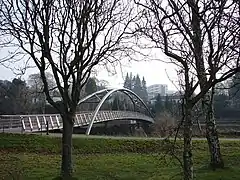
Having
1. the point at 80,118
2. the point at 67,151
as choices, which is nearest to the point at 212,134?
the point at 67,151

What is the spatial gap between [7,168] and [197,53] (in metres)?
8.48

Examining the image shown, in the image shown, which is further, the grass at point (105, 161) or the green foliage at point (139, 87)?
the green foliage at point (139, 87)

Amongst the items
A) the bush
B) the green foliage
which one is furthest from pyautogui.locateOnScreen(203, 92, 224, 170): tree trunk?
the green foliage

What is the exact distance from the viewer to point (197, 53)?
235 inches

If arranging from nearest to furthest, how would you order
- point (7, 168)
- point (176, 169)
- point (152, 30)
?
1. point (152, 30)
2. point (176, 169)
3. point (7, 168)

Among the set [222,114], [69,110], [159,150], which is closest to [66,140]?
[69,110]

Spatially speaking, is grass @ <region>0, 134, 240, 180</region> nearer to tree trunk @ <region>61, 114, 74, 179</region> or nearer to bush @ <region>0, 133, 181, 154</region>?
bush @ <region>0, 133, 181, 154</region>

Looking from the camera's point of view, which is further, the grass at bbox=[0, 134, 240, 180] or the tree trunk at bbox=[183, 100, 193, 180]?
the grass at bbox=[0, 134, 240, 180]

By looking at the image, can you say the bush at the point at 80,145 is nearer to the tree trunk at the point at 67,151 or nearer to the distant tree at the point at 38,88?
the distant tree at the point at 38,88

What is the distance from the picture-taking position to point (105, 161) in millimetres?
13227

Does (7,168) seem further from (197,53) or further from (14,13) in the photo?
(197,53)

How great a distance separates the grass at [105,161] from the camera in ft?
33.0

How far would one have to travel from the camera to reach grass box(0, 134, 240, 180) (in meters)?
10.1

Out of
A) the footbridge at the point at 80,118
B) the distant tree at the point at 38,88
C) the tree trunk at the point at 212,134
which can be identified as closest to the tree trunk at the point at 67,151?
the distant tree at the point at 38,88
